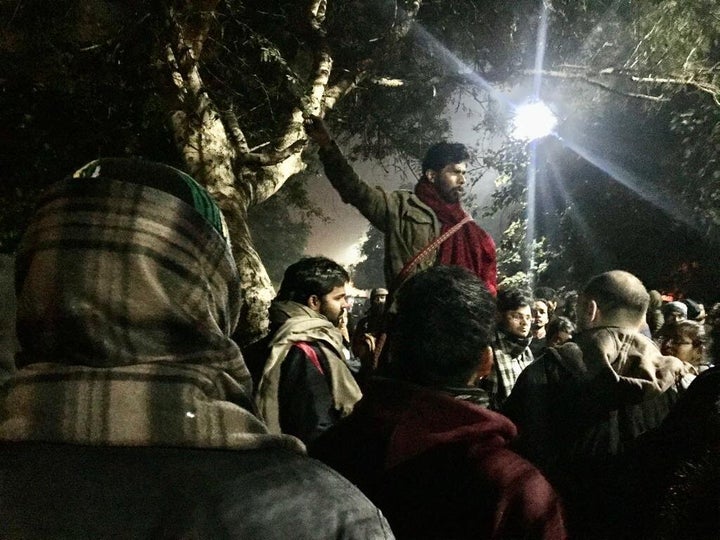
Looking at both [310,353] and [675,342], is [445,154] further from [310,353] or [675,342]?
[675,342]

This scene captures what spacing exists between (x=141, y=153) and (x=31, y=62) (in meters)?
1.87

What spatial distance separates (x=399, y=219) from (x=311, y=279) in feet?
2.52

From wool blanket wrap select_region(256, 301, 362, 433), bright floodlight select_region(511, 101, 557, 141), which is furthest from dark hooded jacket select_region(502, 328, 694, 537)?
bright floodlight select_region(511, 101, 557, 141)

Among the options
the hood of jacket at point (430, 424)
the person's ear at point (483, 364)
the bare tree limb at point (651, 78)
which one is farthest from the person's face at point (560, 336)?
the bare tree limb at point (651, 78)

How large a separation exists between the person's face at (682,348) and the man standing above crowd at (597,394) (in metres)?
1.66

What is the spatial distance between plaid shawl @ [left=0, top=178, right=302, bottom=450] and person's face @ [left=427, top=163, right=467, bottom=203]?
2.95 meters

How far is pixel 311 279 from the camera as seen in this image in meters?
3.44

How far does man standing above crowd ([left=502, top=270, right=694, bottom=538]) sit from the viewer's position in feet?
8.77

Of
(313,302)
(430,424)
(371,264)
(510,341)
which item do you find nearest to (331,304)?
(313,302)

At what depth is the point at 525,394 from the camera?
2.87 metres

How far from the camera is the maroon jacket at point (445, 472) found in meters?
1.56

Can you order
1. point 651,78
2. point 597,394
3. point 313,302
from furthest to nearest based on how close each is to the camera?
1. point 651,78
2. point 313,302
3. point 597,394

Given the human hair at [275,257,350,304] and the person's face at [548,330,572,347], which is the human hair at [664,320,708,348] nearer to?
the person's face at [548,330,572,347]

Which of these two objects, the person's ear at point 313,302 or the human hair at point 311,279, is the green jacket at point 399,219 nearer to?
the human hair at point 311,279
